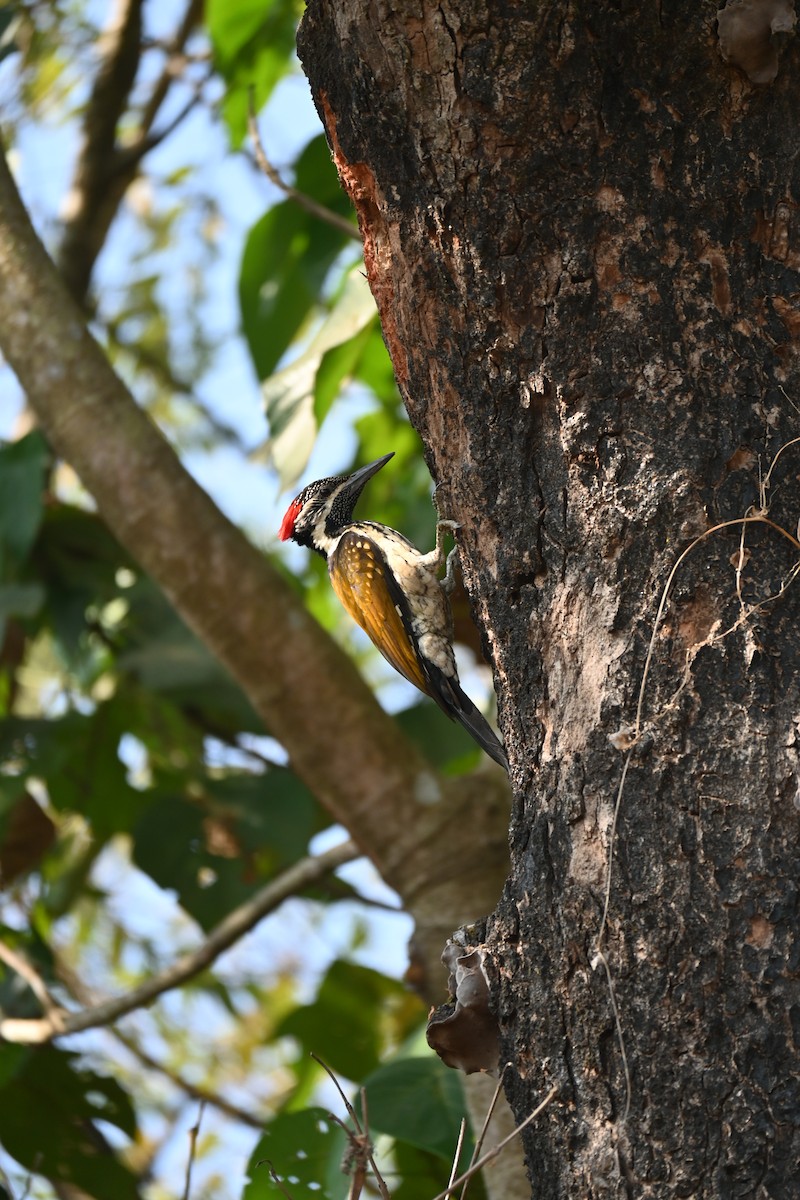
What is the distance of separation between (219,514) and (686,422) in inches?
89.1

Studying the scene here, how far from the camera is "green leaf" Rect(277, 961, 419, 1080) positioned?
463cm

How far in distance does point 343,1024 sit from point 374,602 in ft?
5.51

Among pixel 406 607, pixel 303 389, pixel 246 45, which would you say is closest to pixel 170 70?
pixel 246 45

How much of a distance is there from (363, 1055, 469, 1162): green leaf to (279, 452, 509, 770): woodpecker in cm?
86

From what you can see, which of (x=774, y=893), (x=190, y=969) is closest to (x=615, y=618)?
(x=774, y=893)

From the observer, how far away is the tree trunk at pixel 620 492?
173cm

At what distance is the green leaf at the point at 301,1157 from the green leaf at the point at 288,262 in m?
2.54

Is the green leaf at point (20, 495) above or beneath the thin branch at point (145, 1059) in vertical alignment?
above

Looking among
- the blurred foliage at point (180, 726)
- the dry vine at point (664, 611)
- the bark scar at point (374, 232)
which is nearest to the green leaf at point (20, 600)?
the blurred foliage at point (180, 726)

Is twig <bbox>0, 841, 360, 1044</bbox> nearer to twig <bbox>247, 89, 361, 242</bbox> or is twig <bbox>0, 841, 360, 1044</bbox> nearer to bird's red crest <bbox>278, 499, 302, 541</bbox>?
bird's red crest <bbox>278, 499, 302, 541</bbox>

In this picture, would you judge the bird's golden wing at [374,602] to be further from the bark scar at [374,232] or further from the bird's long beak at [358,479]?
the bark scar at [374,232]

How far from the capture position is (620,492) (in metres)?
2.01

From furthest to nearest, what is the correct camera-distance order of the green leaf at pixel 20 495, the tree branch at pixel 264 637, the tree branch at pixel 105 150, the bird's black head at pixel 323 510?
the tree branch at pixel 105 150 < the bird's black head at pixel 323 510 < the green leaf at pixel 20 495 < the tree branch at pixel 264 637

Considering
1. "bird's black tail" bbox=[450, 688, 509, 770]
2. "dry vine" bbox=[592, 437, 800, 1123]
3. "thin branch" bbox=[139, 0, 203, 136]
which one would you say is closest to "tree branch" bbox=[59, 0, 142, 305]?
"thin branch" bbox=[139, 0, 203, 136]
